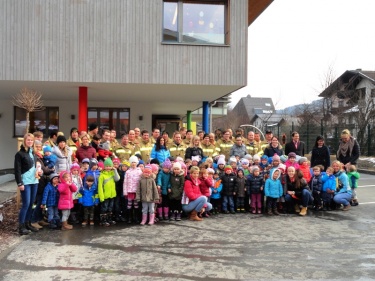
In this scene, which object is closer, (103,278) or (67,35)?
(103,278)

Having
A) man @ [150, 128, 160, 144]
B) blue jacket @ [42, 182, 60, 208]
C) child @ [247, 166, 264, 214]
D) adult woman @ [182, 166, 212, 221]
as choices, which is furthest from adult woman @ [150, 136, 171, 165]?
blue jacket @ [42, 182, 60, 208]

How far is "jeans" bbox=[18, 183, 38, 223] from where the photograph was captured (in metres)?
6.73

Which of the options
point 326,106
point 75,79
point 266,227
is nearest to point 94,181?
point 266,227

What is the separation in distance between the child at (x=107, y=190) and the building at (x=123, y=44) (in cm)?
452

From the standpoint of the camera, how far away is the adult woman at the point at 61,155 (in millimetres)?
7648

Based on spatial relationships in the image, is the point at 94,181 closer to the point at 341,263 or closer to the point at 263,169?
the point at 263,169

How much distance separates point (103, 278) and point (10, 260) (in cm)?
170

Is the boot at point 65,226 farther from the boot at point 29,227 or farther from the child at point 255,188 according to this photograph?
the child at point 255,188

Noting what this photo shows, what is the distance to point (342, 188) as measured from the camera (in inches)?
380

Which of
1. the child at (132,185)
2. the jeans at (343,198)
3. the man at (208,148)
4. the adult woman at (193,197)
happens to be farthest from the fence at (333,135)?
the child at (132,185)

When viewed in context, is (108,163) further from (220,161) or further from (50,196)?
(220,161)

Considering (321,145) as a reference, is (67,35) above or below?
above

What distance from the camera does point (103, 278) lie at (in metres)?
4.71

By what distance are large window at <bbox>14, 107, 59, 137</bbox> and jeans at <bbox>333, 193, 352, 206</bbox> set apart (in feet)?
41.3
